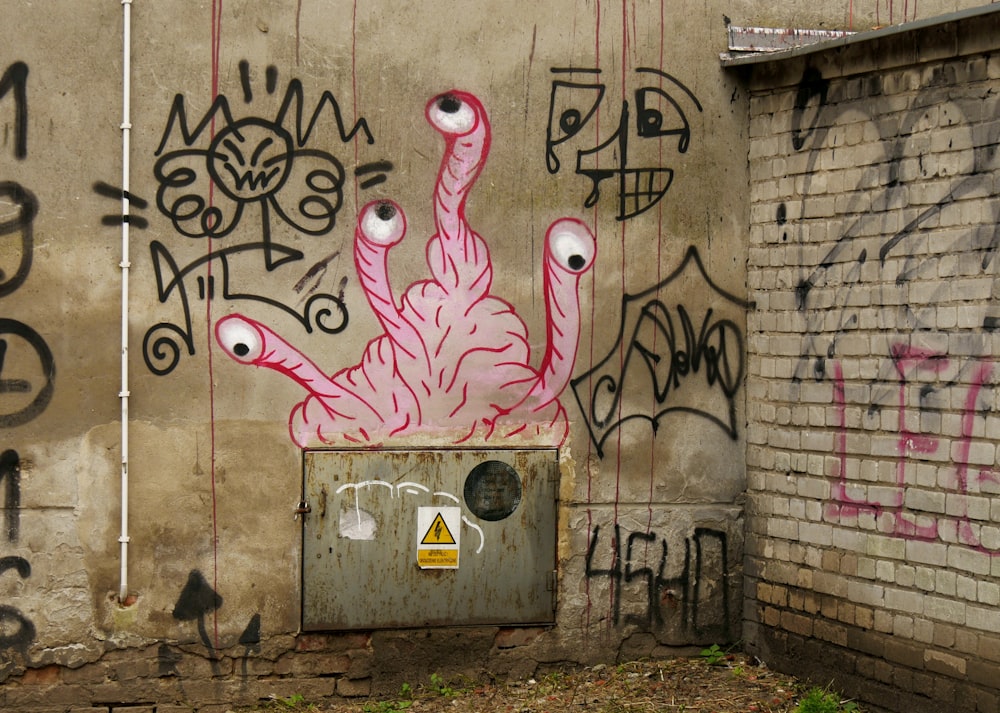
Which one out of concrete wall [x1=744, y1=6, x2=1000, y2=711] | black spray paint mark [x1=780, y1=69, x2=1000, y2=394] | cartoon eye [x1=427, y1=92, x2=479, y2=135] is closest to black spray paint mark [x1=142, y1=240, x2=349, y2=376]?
cartoon eye [x1=427, y1=92, x2=479, y2=135]

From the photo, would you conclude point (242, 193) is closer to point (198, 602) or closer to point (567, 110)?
point (567, 110)

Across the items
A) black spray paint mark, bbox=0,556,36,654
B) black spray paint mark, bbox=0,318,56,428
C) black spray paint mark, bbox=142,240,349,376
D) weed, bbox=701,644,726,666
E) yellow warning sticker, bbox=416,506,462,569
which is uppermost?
black spray paint mark, bbox=142,240,349,376

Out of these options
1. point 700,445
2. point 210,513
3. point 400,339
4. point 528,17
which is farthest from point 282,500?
point 528,17

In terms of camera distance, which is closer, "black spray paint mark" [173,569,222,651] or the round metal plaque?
"black spray paint mark" [173,569,222,651]

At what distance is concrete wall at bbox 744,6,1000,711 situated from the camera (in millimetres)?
5012

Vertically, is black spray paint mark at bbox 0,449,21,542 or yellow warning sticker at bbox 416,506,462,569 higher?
black spray paint mark at bbox 0,449,21,542

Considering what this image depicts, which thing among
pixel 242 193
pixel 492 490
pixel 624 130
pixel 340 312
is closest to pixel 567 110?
pixel 624 130

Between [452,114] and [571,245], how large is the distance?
87cm

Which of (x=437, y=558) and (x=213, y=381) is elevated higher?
(x=213, y=381)

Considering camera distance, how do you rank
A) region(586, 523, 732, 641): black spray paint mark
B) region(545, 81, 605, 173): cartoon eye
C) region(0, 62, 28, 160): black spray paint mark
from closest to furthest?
region(0, 62, 28, 160): black spray paint mark
region(545, 81, 605, 173): cartoon eye
region(586, 523, 732, 641): black spray paint mark

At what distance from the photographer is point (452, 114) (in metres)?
5.75

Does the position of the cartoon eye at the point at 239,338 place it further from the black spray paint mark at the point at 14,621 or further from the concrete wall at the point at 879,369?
the concrete wall at the point at 879,369

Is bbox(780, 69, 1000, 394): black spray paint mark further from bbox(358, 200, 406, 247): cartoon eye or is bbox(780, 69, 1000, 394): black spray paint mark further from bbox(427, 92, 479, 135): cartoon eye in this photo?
bbox(358, 200, 406, 247): cartoon eye

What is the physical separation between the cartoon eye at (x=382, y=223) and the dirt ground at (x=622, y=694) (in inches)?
85.6
